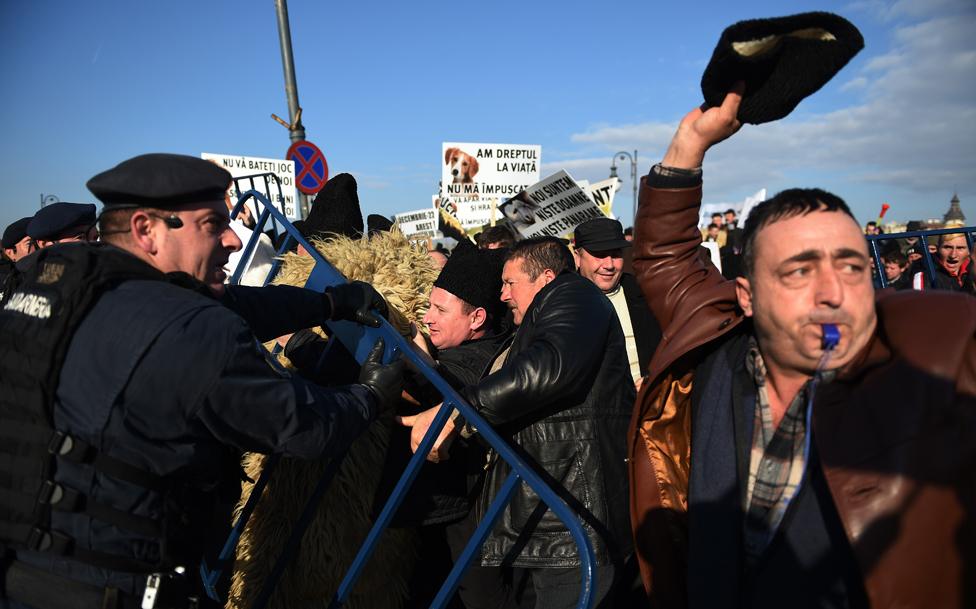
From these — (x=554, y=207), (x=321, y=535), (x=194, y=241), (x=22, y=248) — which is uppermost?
(x=554, y=207)

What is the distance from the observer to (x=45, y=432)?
1780mm

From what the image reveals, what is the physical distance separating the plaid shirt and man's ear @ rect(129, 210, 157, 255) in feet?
5.60

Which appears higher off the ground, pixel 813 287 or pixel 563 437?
pixel 813 287

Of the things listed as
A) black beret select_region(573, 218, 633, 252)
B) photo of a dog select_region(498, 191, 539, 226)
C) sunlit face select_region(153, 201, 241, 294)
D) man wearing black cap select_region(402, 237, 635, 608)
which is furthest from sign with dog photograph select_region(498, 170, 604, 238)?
sunlit face select_region(153, 201, 241, 294)

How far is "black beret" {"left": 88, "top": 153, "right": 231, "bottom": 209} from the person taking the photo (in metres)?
1.96

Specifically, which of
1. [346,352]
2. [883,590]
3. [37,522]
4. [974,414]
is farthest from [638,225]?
[37,522]

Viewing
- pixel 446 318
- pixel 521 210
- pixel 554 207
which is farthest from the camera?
pixel 521 210

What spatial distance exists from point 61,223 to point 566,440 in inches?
138

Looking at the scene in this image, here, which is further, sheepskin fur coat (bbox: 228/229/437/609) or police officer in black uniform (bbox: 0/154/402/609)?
sheepskin fur coat (bbox: 228/229/437/609)

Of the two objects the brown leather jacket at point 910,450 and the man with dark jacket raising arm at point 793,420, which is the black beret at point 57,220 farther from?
the brown leather jacket at point 910,450

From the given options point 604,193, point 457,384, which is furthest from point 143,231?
point 604,193

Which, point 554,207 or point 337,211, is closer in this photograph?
point 337,211

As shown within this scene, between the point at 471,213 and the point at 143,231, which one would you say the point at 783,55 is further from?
the point at 471,213

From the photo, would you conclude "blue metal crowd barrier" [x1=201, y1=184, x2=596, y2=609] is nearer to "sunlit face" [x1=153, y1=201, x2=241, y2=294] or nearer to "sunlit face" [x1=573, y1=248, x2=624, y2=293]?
"sunlit face" [x1=153, y1=201, x2=241, y2=294]
